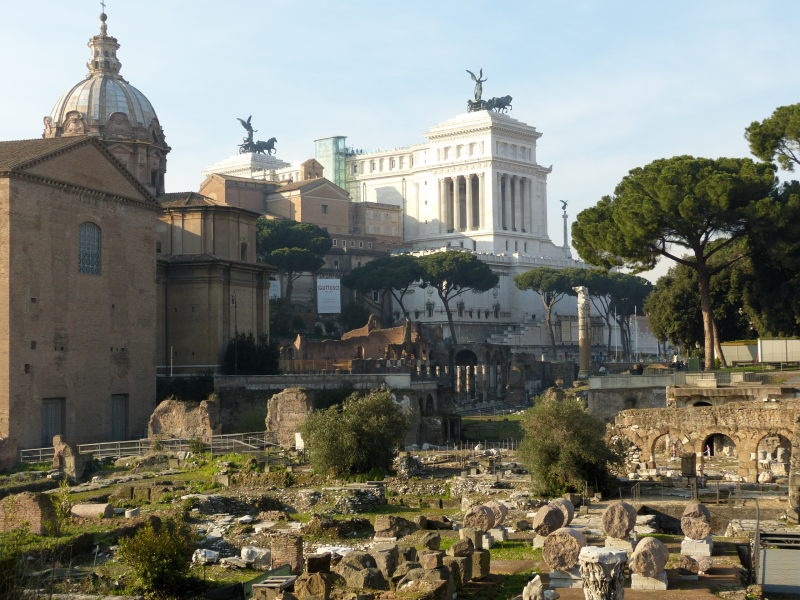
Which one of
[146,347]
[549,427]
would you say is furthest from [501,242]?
[549,427]

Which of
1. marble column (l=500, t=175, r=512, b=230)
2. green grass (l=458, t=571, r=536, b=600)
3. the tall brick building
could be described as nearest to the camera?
green grass (l=458, t=571, r=536, b=600)

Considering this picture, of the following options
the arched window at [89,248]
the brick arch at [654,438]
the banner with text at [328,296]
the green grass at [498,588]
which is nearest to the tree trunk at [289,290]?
the banner with text at [328,296]

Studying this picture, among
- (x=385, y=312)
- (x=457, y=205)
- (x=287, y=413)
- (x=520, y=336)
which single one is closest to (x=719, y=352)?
(x=287, y=413)

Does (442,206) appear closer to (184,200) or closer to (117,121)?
(117,121)

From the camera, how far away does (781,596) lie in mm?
15883

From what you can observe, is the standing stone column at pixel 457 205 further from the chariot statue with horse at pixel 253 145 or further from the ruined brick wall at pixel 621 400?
the ruined brick wall at pixel 621 400

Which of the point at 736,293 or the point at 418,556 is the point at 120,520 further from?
the point at 736,293

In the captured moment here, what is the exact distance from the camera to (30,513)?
21406 millimetres

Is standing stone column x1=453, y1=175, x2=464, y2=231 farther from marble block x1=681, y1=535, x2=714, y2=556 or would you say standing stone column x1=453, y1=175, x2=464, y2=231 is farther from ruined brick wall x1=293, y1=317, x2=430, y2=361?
marble block x1=681, y1=535, x2=714, y2=556

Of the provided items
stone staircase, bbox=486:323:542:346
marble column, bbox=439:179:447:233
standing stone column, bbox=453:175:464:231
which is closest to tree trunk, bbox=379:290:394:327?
stone staircase, bbox=486:323:542:346

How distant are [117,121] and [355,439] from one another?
3724 centimetres

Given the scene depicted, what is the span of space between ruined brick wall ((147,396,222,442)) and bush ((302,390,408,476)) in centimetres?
1051

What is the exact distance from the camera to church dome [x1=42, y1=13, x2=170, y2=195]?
63.3 metres

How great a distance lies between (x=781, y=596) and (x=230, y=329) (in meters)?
39.9
